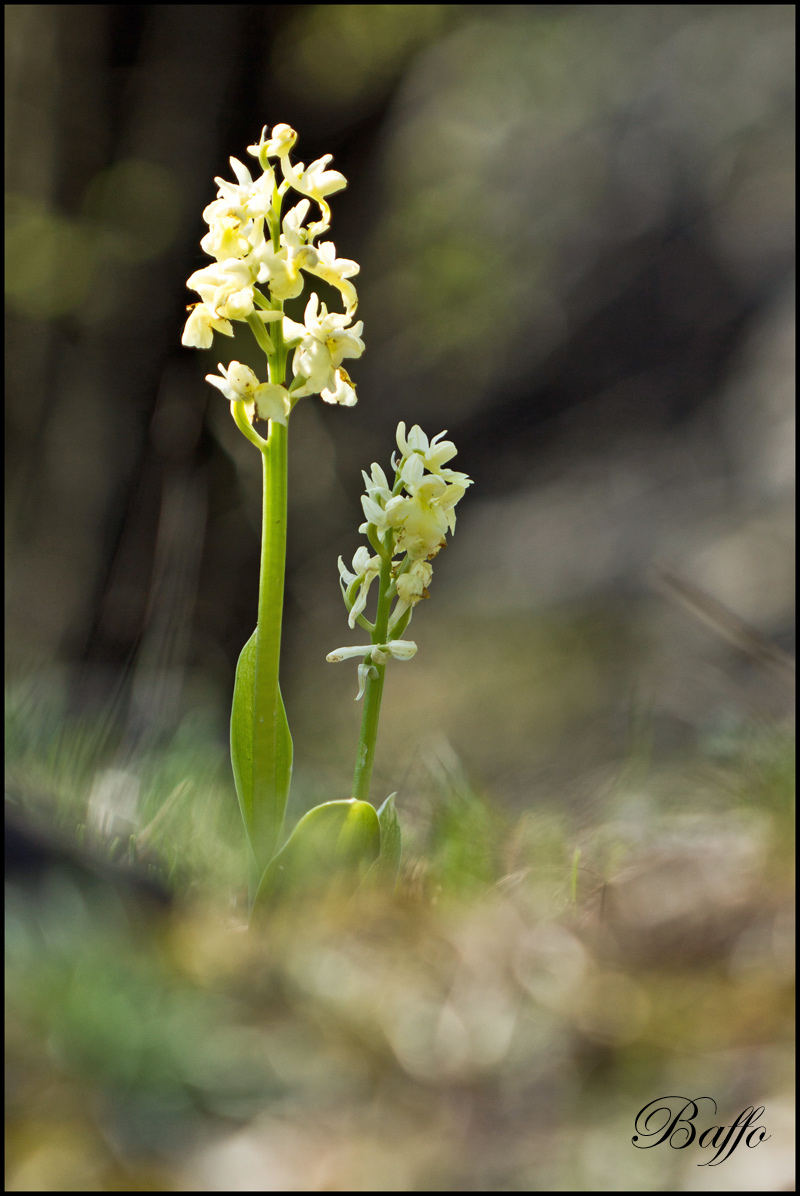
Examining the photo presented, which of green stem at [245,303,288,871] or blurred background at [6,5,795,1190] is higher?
blurred background at [6,5,795,1190]

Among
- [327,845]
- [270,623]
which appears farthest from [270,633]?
[327,845]

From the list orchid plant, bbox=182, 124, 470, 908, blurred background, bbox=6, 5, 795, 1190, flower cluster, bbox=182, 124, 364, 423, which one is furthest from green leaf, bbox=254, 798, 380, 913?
blurred background, bbox=6, 5, 795, 1190

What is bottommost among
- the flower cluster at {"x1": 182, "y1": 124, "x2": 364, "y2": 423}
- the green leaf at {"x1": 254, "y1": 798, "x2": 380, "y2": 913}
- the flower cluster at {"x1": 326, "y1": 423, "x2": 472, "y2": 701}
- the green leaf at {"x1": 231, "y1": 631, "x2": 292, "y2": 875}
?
the green leaf at {"x1": 254, "y1": 798, "x2": 380, "y2": 913}

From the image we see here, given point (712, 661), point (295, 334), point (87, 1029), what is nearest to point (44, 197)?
point (712, 661)

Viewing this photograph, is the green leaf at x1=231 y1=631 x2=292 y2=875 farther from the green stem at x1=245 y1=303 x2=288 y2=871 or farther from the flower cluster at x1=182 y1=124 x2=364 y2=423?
the flower cluster at x1=182 y1=124 x2=364 y2=423

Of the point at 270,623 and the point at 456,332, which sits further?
the point at 456,332

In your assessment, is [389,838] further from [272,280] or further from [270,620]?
[272,280]
